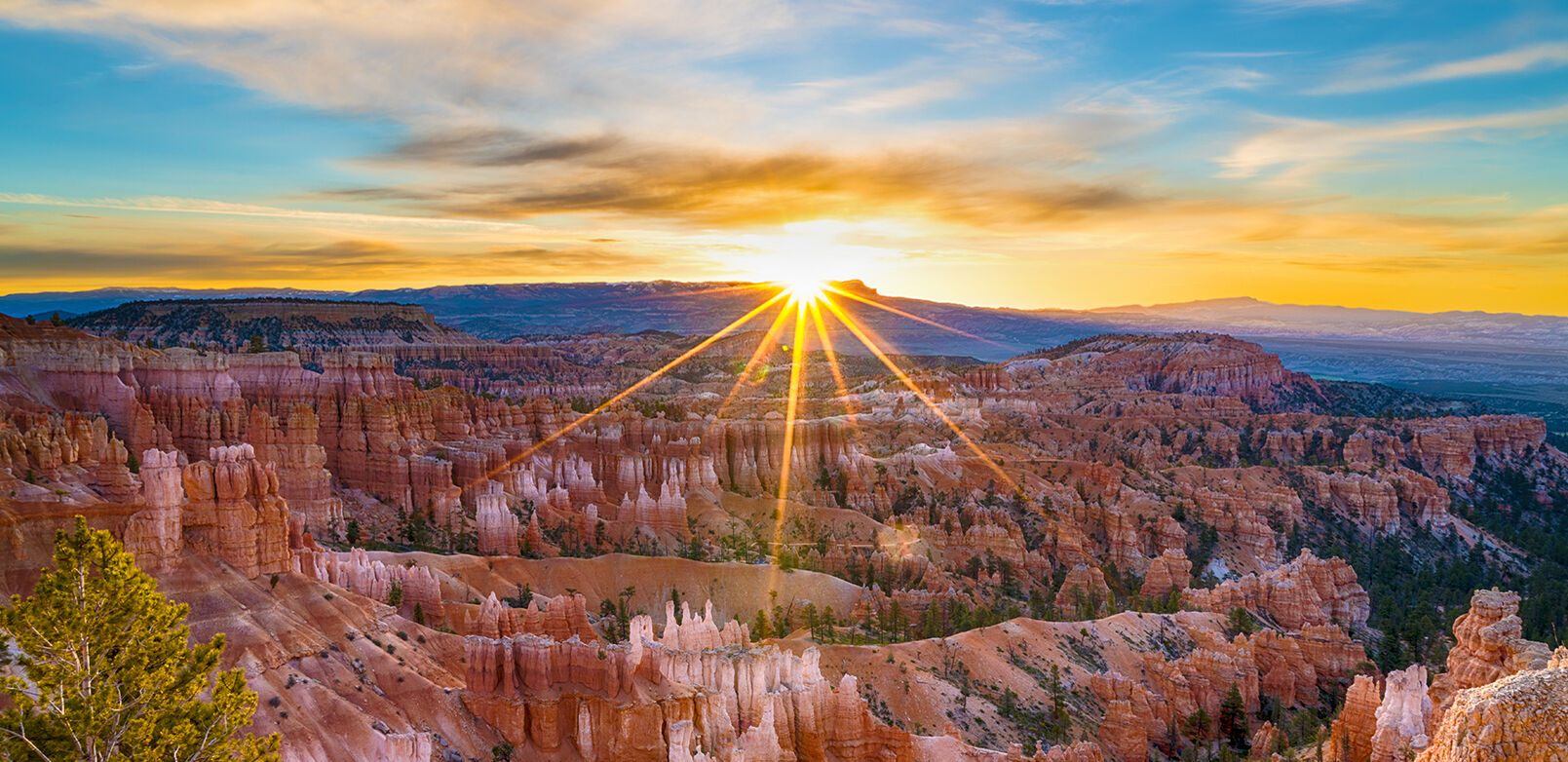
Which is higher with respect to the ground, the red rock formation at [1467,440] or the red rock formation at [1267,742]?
the red rock formation at [1467,440]

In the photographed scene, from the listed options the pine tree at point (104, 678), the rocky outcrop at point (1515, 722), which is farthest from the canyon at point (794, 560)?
the pine tree at point (104, 678)

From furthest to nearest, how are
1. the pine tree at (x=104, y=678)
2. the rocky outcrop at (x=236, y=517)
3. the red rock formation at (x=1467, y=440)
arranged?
the red rock formation at (x=1467, y=440) → the rocky outcrop at (x=236, y=517) → the pine tree at (x=104, y=678)

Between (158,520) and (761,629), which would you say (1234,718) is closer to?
(761,629)

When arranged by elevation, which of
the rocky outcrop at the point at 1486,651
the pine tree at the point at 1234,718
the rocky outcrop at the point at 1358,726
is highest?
the rocky outcrop at the point at 1486,651

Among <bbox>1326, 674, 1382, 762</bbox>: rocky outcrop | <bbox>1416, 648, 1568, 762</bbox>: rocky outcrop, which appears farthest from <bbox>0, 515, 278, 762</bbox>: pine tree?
<bbox>1326, 674, 1382, 762</bbox>: rocky outcrop

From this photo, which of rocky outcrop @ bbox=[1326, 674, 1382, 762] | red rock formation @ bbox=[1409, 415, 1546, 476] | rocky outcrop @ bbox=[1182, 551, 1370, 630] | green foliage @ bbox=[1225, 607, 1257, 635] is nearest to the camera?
rocky outcrop @ bbox=[1326, 674, 1382, 762]

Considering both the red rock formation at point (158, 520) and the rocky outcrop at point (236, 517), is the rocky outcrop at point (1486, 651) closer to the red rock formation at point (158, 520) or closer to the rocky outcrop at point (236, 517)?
the rocky outcrop at point (236, 517)

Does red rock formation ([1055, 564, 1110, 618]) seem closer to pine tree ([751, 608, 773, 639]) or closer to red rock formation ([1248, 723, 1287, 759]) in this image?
red rock formation ([1248, 723, 1287, 759])
